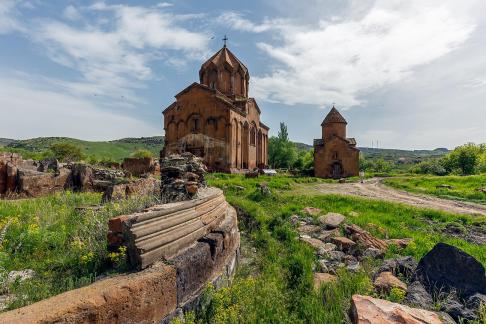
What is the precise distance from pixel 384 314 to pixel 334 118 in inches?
1237

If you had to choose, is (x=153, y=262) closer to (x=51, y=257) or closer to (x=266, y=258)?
(x=51, y=257)

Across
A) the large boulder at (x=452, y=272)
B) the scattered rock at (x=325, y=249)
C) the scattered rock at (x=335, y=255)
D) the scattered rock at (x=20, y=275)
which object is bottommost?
the scattered rock at (x=335, y=255)

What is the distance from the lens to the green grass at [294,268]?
3.22 metres

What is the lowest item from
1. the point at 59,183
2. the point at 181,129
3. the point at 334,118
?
the point at 59,183

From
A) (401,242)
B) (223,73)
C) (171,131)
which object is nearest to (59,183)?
(401,242)

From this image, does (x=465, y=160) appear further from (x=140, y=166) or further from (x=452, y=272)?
(x=452, y=272)

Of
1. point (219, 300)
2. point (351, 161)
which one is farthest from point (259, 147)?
point (219, 300)

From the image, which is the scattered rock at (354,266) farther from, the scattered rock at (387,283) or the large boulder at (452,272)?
A: the large boulder at (452,272)

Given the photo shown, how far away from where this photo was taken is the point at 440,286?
3.59 metres

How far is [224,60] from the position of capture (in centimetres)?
2717

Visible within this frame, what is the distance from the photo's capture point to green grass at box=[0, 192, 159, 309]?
267cm

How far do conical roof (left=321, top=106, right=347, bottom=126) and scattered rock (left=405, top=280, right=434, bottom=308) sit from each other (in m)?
30.2

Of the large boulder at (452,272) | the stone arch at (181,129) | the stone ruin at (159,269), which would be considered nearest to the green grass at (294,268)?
the stone ruin at (159,269)

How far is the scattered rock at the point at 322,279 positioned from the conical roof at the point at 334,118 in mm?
29573
